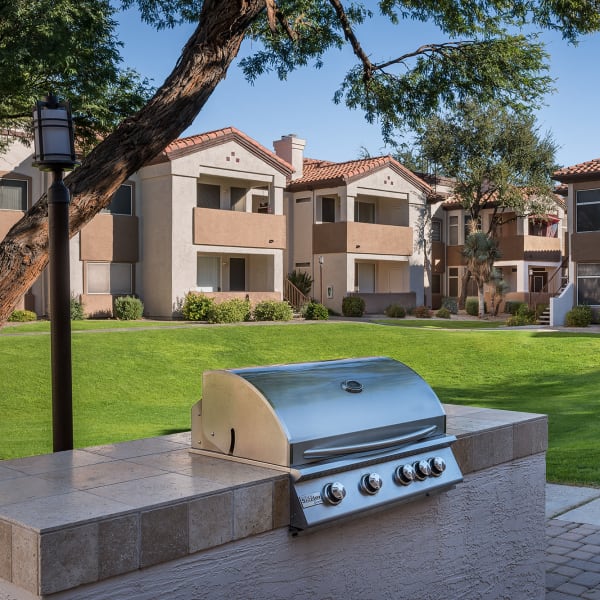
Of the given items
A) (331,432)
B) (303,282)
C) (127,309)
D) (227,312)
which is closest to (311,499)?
(331,432)

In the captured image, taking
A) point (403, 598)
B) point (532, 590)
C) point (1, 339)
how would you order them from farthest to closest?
point (1, 339), point (532, 590), point (403, 598)

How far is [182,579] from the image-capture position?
2785mm

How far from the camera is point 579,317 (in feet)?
104

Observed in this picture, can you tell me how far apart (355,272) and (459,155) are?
8.48 metres

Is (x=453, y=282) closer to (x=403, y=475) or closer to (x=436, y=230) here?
(x=436, y=230)

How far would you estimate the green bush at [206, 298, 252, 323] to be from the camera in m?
28.9

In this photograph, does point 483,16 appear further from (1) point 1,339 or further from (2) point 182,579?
(1) point 1,339

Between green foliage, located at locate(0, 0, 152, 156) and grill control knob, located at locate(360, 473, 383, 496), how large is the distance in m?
9.93

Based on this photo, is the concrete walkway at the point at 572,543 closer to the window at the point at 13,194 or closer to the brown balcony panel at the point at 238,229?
the window at the point at 13,194

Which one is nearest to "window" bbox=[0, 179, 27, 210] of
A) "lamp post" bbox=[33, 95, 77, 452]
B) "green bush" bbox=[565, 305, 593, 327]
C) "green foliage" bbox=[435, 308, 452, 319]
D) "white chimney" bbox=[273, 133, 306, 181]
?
"white chimney" bbox=[273, 133, 306, 181]

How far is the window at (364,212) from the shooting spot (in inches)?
1634

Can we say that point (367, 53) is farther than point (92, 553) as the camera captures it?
Yes

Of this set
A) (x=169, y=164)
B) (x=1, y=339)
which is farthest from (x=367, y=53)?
(x=169, y=164)

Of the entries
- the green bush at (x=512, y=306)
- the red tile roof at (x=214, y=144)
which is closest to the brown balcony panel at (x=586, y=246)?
the green bush at (x=512, y=306)
